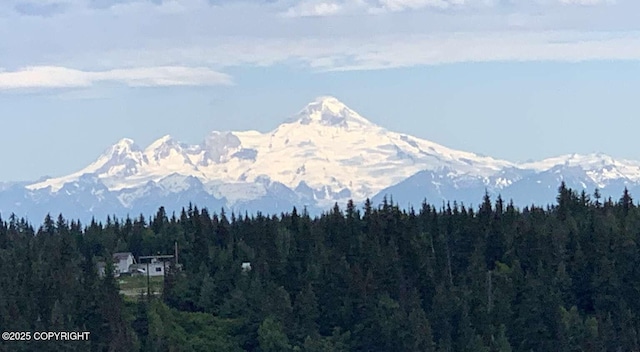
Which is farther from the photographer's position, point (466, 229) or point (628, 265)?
point (466, 229)

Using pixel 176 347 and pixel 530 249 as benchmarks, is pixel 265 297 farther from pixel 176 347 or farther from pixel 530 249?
pixel 530 249

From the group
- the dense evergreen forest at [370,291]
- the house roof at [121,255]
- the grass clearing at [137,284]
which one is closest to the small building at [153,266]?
the house roof at [121,255]

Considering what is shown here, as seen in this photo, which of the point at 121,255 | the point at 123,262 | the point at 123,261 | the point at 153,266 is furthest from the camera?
the point at 121,255

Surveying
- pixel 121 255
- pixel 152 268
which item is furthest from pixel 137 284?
pixel 121 255

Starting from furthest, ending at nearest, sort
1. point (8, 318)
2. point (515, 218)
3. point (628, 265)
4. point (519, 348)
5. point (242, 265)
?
point (515, 218), point (242, 265), point (628, 265), point (519, 348), point (8, 318)

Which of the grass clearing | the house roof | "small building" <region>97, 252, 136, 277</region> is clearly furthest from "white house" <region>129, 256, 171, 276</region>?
the grass clearing

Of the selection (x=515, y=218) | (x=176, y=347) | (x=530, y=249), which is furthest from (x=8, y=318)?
(x=515, y=218)

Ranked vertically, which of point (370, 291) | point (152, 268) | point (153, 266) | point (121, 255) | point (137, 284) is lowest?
point (370, 291)

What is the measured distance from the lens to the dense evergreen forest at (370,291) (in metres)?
127

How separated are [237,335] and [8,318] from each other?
2085cm

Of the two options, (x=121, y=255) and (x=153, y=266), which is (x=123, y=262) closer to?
(x=121, y=255)

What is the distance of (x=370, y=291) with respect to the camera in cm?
13662

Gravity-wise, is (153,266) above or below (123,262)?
below

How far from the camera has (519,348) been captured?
130 m
